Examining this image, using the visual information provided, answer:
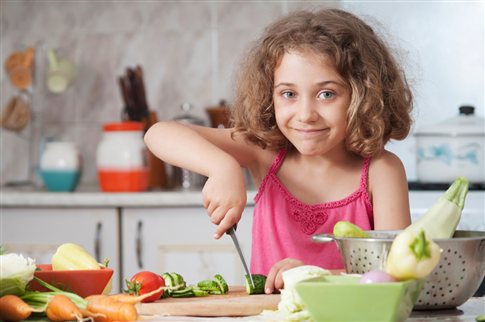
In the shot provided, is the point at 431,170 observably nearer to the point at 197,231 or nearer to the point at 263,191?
the point at 197,231

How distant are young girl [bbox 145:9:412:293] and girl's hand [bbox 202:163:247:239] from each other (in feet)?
0.66

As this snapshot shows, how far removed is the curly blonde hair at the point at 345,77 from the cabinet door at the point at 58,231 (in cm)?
115

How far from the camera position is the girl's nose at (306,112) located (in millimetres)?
1712

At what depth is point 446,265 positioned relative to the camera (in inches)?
48.6

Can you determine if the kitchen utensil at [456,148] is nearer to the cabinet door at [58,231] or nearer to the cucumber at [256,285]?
the cabinet door at [58,231]

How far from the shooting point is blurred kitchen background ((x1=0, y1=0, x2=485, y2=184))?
11.3 feet

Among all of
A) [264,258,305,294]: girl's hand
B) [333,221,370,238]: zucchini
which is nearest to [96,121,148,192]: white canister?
[264,258,305,294]: girl's hand

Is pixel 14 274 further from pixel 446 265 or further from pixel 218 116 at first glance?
pixel 218 116

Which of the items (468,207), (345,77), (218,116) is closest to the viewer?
(345,77)

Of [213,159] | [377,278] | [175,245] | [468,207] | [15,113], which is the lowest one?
[175,245]

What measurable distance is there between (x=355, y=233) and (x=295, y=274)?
0.39 feet

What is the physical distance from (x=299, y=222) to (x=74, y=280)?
2.41 feet

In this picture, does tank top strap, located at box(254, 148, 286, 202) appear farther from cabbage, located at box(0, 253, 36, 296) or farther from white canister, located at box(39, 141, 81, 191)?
white canister, located at box(39, 141, 81, 191)

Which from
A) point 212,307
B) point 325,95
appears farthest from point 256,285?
point 325,95
